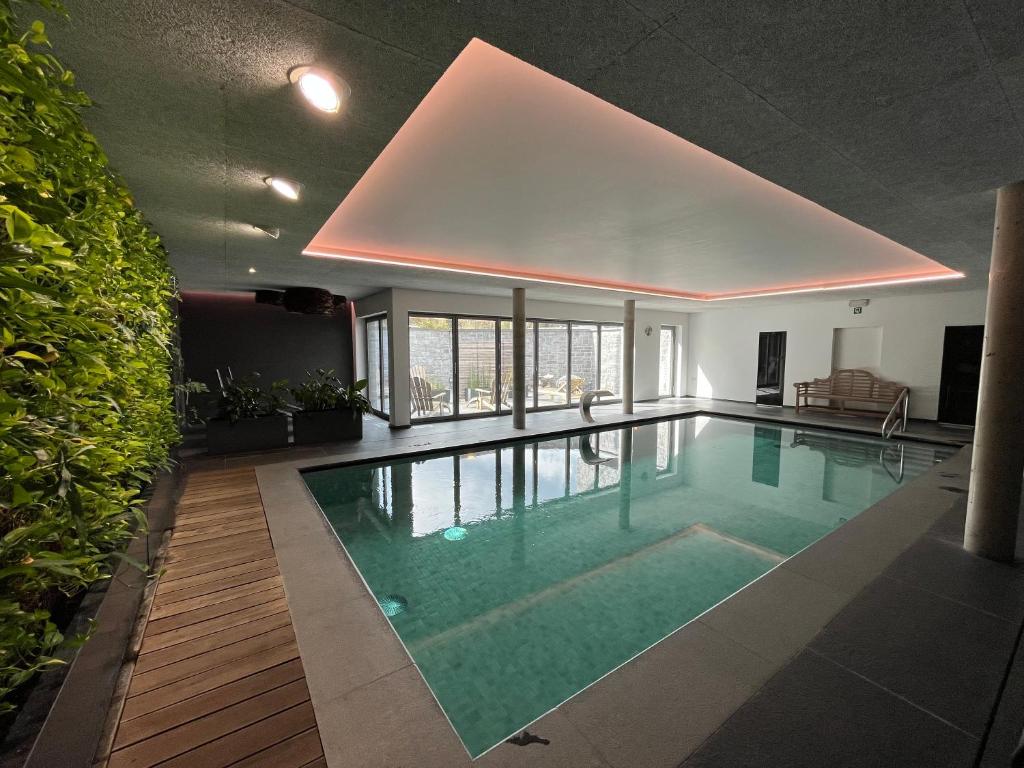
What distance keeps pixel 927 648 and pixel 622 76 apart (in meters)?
2.91

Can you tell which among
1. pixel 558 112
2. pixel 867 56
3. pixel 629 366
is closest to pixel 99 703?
pixel 558 112

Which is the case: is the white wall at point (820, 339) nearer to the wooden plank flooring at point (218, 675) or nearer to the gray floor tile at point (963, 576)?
the gray floor tile at point (963, 576)

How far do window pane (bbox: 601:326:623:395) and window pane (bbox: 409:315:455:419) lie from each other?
4491mm

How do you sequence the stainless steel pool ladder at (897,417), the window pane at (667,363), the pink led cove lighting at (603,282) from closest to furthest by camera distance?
the pink led cove lighting at (603,282) → the stainless steel pool ladder at (897,417) → the window pane at (667,363)

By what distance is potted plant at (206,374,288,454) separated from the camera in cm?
566

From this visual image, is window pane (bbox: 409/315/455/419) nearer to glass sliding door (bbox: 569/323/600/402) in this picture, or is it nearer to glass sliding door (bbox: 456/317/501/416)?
glass sliding door (bbox: 456/317/501/416)

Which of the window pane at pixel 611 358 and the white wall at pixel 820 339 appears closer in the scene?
the white wall at pixel 820 339

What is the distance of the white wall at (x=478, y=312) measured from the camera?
761cm

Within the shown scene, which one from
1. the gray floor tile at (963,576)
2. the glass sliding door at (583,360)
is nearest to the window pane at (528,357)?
the glass sliding door at (583,360)

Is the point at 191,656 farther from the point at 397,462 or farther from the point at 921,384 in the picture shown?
the point at 921,384

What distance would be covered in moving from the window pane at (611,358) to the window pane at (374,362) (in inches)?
223

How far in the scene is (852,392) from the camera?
8961 mm

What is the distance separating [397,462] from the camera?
5793mm

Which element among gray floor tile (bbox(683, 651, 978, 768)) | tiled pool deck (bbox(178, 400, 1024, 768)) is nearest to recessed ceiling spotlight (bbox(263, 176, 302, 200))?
tiled pool deck (bbox(178, 400, 1024, 768))
